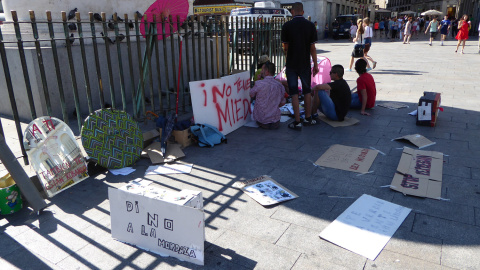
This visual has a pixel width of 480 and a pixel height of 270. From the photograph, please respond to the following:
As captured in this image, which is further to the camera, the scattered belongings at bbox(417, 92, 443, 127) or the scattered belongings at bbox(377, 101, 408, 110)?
the scattered belongings at bbox(377, 101, 408, 110)

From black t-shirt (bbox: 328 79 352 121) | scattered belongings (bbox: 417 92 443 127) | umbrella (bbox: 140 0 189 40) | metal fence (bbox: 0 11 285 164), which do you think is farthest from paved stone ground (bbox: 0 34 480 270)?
umbrella (bbox: 140 0 189 40)

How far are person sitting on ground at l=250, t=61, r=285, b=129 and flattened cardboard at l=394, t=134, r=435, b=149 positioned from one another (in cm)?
188

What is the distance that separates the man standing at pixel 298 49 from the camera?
5.60 meters

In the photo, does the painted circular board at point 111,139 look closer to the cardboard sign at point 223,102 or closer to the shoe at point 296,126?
the cardboard sign at point 223,102

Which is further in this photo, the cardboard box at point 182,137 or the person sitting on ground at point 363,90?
the person sitting on ground at point 363,90

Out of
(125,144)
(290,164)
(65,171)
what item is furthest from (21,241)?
(290,164)

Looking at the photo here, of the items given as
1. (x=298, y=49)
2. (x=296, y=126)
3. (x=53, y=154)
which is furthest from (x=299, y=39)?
(x=53, y=154)

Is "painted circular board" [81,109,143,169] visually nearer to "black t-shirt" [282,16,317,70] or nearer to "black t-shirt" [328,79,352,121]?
"black t-shirt" [282,16,317,70]

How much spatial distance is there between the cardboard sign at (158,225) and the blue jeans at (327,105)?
416 centimetres

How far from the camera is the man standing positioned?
18.4 feet

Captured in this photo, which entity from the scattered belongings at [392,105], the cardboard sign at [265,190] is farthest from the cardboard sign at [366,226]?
the scattered belongings at [392,105]

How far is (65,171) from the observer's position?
150 inches

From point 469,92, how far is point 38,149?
29.0ft

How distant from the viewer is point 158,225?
8.75 ft
